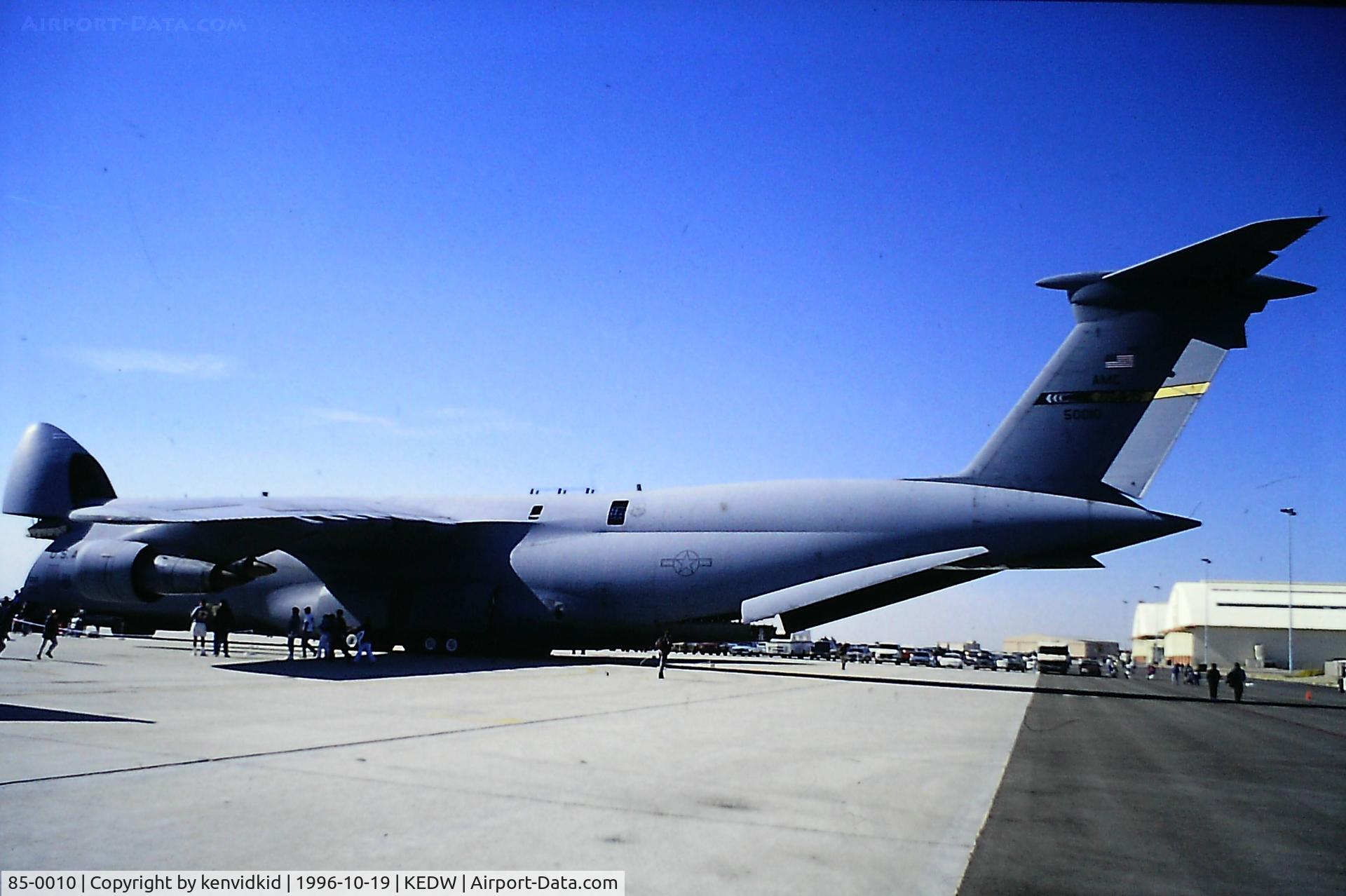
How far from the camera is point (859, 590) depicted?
18.1 m

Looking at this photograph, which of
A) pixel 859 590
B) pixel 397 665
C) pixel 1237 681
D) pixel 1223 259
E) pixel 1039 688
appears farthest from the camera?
pixel 1039 688

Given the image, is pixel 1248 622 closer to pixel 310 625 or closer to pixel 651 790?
pixel 310 625

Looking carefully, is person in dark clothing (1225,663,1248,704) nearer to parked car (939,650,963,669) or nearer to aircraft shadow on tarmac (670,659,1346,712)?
aircraft shadow on tarmac (670,659,1346,712)

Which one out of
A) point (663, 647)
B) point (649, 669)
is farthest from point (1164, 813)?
point (649, 669)

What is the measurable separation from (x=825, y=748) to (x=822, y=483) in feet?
37.1

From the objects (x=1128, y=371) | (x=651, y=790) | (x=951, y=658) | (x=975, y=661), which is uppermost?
(x=1128, y=371)

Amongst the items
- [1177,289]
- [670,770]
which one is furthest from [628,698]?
[1177,289]

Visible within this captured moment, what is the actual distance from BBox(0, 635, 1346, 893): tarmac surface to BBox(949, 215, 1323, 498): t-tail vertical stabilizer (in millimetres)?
5400

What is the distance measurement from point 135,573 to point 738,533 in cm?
1266

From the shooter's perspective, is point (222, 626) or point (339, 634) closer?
point (339, 634)

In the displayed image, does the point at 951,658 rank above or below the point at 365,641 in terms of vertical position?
below

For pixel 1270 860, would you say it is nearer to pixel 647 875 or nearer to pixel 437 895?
pixel 647 875

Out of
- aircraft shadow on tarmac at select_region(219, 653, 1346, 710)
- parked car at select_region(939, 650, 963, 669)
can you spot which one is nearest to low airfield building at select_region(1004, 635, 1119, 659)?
parked car at select_region(939, 650, 963, 669)

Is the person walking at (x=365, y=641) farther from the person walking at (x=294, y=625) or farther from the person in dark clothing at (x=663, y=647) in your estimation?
the person in dark clothing at (x=663, y=647)
